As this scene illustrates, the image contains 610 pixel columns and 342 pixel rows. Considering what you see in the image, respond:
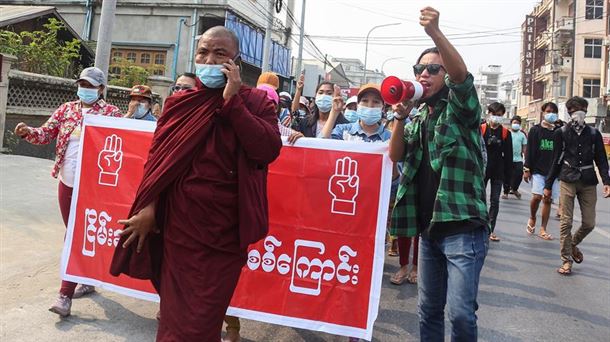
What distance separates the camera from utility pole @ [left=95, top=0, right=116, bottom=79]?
6.25 meters

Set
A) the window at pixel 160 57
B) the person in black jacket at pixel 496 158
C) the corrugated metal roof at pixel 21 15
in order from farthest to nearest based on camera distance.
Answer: the window at pixel 160 57 → the corrugated metal roof at pixel 21 15 → the person in black jacket at pixel 496 158

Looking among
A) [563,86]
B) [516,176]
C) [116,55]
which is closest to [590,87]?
[563,86]

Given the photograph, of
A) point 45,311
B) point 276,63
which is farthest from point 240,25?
point 45,311

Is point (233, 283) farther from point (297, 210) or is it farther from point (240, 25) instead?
point (240, 25)

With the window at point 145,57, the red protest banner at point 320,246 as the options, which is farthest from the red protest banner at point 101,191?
the window at point 145,57

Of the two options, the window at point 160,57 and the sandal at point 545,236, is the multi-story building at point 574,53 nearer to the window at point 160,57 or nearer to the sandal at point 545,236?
the window at point 160,57

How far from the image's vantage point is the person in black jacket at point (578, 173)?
5.10 metres

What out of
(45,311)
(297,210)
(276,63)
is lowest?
(45,311)

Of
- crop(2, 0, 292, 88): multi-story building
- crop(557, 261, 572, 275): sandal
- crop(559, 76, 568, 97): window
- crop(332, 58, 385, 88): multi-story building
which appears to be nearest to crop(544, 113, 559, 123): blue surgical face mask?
crop(557, 261, 572, 275): sandal

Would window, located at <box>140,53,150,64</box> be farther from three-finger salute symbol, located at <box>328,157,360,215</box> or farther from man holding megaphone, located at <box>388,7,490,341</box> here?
man holding megaphone, located at <box>388,7,490,341</box>

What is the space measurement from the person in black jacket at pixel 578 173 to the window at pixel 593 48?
38.1m

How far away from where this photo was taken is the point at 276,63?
2606 centimetres

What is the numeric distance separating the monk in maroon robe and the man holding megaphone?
2.41ft

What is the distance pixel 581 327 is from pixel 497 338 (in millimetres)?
831
